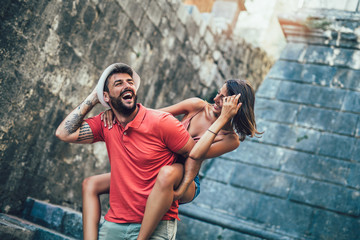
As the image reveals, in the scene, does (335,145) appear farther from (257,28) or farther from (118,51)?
(257,28)

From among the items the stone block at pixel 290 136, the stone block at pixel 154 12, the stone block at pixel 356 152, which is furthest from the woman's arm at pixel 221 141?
the stone block at pixel 154 12

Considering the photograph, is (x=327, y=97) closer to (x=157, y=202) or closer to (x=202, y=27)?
(x=202, y=27)

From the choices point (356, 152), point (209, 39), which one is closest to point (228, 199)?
point (356, 152)

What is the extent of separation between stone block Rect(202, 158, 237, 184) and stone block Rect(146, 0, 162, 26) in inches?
73.7

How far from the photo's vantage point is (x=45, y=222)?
3268 mm

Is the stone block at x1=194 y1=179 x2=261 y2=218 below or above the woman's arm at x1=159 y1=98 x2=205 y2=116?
below

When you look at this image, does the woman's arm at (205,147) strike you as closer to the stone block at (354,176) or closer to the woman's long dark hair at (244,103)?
the woman's long dark hair at (244,103)

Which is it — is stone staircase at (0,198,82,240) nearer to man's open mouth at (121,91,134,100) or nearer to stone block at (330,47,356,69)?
man's open mouth at (121,91,134,100)

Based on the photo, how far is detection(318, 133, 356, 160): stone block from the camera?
13.3ft

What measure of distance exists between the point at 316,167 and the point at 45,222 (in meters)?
2.74

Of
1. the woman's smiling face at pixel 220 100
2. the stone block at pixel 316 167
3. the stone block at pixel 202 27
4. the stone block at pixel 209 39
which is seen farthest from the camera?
the stone block at pixel 209 39

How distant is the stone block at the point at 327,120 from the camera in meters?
4.18

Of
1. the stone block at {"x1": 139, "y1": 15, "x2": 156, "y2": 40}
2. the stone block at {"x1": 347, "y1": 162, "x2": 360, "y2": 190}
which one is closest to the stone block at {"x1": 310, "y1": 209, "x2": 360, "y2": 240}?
the stone block at {"x1": 347, "y1": 162, "x2": 360, "y2": 190}

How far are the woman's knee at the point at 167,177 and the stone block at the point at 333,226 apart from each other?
84.6 inches
